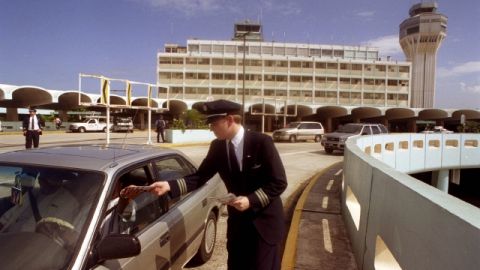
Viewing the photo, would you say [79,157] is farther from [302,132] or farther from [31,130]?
[302,132]

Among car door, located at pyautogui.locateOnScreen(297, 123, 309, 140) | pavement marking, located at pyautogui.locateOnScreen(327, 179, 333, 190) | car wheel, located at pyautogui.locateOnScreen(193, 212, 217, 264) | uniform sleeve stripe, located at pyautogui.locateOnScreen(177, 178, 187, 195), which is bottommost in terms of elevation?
pavement marking, located at pyautogui.locateOnScreen(327, 179, 333, 190)

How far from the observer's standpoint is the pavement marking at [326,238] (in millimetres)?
4642

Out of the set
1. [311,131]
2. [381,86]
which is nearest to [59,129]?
[311,131]

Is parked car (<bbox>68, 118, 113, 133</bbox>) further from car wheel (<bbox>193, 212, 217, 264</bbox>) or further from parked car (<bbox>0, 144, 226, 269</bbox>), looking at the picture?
parked car (<bbox>0, 144, 226, 269</bbox>)

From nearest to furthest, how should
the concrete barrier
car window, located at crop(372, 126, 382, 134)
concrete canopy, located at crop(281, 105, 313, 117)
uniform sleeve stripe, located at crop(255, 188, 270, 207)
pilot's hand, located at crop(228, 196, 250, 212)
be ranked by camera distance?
the concrete barrier
pilot's hand, located at crop(228, 196, 250, 212)
uniform sleeve stripe, located at crop(255, 188, 270, 207)
car window, located at crop(372, 126, 382, 134)
concrete canopy, located at crop(281, 105, 313, 117)

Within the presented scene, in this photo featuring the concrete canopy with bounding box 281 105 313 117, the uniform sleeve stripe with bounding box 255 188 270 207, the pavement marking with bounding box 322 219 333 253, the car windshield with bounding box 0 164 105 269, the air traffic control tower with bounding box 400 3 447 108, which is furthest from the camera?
the air traffic control tower with bounding box 400 3 447 108

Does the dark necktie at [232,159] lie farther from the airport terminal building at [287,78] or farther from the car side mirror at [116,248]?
the airport terminal building at [287,78]

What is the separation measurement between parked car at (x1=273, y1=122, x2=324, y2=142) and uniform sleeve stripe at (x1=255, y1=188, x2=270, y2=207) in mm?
26810

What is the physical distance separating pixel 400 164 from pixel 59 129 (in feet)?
138

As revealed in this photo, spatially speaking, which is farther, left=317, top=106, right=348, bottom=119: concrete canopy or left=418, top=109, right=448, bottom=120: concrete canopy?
left=418, top=109, right=448, bottom=120: concrete canopy

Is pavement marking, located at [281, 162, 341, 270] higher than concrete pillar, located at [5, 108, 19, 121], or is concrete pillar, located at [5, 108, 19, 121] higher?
concrete pillar, located at [5, 108, 19, 121]

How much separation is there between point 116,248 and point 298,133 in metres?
28.1

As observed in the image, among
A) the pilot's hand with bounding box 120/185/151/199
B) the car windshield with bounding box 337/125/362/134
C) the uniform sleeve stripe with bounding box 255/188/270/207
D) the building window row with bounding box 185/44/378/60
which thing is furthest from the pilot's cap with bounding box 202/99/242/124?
the building window row with bounding box 185/44/378/60

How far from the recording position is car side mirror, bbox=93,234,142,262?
2123 mm
